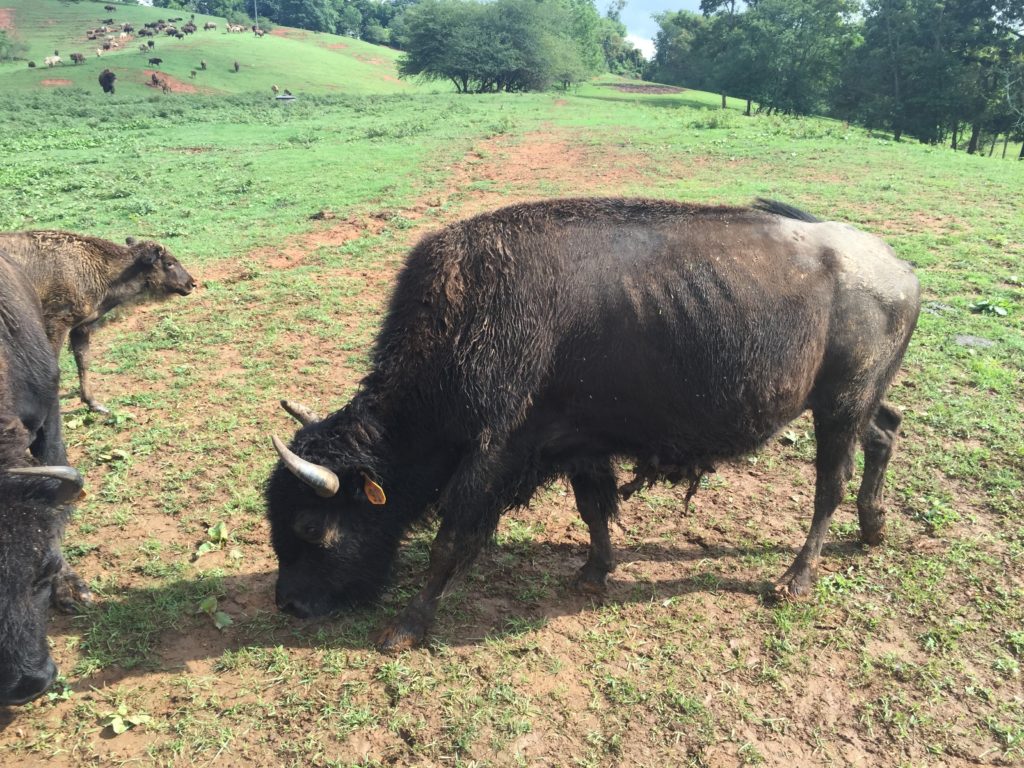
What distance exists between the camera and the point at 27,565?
3305 mm

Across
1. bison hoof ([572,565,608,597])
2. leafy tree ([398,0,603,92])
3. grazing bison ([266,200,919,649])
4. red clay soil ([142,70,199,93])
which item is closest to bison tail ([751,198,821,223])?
grazing bison ([266,200,919,649])

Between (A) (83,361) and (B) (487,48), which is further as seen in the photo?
(B) (487,48)

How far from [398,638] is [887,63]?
193 ft

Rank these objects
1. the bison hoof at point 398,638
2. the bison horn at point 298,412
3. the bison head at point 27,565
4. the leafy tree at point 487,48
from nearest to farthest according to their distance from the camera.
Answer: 1. the bison head at point 27,565
2. the bison hoof at point 398,638
3. the bison horn at point 298,412
4. the leafy tree at point 487,48

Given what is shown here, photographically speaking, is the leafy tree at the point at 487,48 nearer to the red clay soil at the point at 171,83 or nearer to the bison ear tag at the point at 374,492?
the red clay soil at the point at 171,83

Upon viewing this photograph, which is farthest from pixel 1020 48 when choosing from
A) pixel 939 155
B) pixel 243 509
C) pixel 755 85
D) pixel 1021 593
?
pixel 243 509

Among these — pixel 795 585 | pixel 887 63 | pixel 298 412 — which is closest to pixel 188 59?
pixel 887 63

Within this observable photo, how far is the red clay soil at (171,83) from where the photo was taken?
1852 inches

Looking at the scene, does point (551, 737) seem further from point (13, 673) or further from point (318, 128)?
point (318, 128)

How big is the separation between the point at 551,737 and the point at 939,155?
84.1 ft

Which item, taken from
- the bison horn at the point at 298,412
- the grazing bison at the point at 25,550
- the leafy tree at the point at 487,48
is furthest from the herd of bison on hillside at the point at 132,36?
the grazing bison at the point at 25,550

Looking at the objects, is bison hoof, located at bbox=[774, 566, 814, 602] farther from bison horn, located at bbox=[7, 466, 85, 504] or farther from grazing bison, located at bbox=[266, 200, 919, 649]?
bison horn, located at bbox=[7, 466, 85, 504]

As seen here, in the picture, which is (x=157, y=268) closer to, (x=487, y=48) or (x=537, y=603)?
(x=537, y=603)

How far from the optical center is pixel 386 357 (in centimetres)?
415
